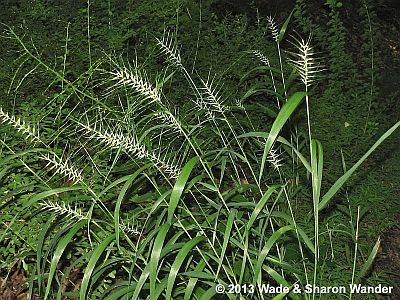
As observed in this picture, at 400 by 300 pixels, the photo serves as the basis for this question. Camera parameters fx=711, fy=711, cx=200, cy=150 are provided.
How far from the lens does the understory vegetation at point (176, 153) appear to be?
2982 mm

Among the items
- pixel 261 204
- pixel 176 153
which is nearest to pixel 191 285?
pixel 261 204

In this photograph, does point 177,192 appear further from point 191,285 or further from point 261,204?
point 191,285

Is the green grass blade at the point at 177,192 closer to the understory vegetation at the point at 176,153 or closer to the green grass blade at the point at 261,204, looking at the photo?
the understory vegetation at the point at 176,153

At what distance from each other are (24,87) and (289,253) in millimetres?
2143

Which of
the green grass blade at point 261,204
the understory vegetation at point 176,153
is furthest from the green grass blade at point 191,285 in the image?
the green grass blade at point 261,204

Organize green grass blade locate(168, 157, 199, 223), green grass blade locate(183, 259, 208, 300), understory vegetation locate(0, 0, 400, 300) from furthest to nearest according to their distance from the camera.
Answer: understory vegetation locate(0, 0, 400, 300)
green grass blade locate(183, 259, 208, 300)
green grass blade locate(168, 157, 199, 223)

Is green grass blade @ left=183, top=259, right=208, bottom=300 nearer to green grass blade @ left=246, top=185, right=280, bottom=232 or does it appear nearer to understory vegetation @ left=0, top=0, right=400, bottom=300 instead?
understory vegetation @ left=0, top=0, right=400, bottom=300

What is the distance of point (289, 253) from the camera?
11.6 feet

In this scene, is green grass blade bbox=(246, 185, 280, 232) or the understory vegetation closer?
green grass blade bbox=(246, 185, 280, 232)

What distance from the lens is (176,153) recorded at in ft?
9.92

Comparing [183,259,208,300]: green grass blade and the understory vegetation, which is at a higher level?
the understory vegetation

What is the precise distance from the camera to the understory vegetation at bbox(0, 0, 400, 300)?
2.98m

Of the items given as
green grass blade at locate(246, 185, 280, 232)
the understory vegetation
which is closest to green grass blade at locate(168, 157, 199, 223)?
the understory vegetation

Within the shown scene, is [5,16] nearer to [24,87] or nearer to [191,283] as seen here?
[24,87]
